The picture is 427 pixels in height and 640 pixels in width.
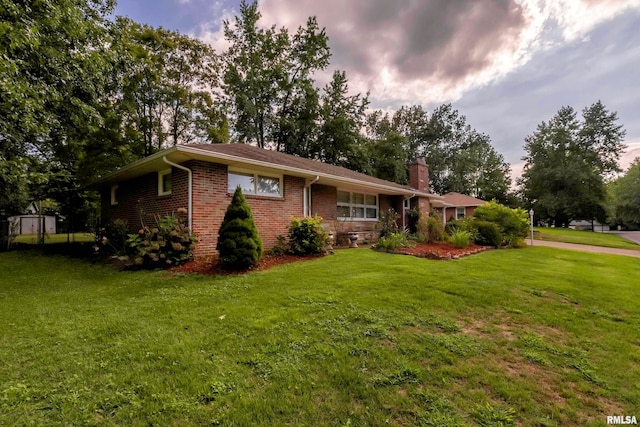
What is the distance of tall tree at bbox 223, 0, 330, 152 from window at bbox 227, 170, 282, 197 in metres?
15.1

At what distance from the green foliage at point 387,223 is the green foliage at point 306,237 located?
514 centimetres

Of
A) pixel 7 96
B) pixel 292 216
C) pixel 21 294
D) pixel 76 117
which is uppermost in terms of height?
pixel 76 117

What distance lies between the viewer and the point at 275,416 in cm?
214

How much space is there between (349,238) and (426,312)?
7.56 meters

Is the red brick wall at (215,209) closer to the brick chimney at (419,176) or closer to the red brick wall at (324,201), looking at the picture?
the red brick wall at (324,201)

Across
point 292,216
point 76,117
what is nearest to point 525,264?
point 292,216

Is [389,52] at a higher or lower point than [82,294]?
higher

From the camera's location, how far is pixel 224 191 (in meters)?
8.42

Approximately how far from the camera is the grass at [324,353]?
2225 millimetres

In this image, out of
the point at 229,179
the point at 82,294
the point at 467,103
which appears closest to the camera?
the point at 82,294

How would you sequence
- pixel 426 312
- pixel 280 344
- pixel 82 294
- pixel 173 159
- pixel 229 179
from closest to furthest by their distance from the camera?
pixel 280 344, pixel 426 312, pixel 82 294, pixel 173 159, pixel 229 179

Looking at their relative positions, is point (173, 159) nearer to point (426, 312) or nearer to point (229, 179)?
point (229, 179)

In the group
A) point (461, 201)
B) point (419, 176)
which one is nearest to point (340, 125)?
point (419, 176)

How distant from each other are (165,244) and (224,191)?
7.02ft
